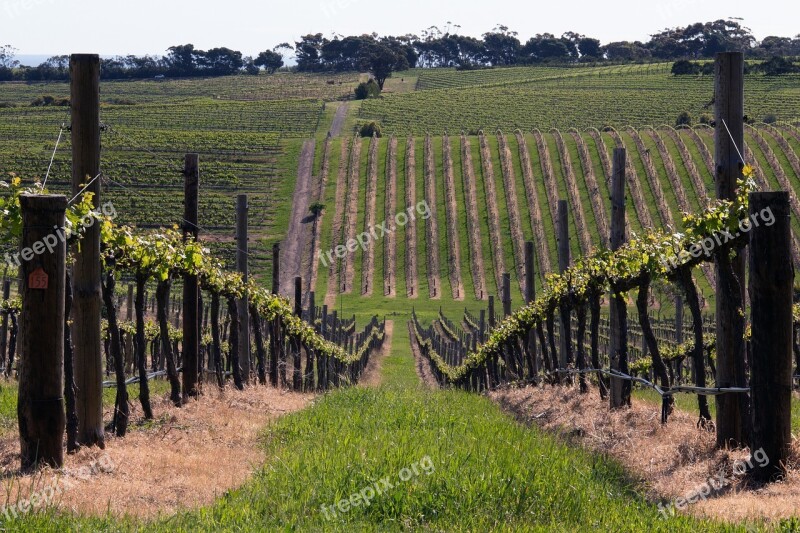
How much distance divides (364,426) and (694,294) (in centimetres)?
360

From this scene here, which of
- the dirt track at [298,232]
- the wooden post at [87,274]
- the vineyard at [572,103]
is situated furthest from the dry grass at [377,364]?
the vineyard at [572,103]

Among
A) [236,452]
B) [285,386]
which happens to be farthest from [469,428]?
[285,386]

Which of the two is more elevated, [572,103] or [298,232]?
[572,103]

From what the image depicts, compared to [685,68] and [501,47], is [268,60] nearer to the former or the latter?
[501,47]

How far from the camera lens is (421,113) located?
115062 mm

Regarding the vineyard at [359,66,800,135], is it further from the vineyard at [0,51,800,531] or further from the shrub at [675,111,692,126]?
the vineyard at [0,51,800,531]

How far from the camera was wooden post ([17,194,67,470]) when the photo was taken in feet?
25.1

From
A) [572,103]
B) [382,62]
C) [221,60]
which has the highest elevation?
[221,60]

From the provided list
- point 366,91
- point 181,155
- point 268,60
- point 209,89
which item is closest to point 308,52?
point 268,60

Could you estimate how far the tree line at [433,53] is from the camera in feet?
513

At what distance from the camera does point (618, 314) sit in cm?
1276

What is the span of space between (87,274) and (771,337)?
5.99 meters

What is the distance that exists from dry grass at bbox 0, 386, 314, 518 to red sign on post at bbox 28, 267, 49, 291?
137cm

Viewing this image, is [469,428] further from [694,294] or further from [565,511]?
[565,511]
